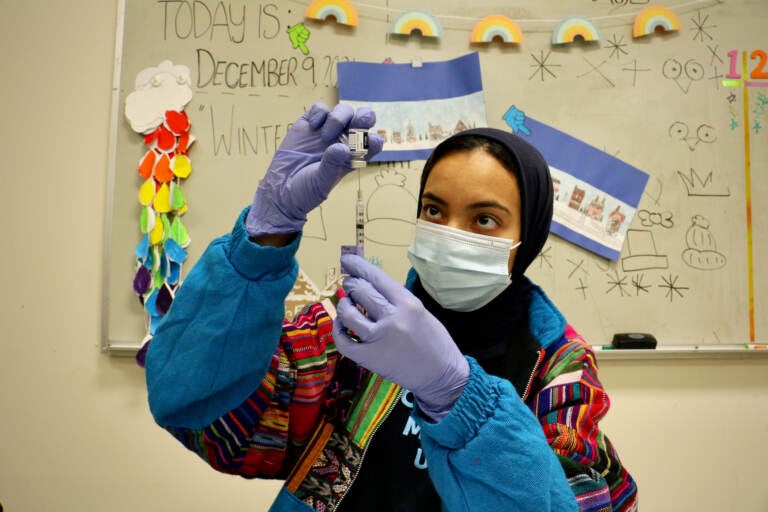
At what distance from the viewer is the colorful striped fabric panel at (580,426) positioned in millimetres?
779

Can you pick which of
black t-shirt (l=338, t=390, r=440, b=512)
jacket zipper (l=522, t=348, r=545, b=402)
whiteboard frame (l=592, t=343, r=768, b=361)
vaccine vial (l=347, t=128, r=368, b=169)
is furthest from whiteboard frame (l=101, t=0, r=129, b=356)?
whiteboard frame (l=592, t=343, r=768, b=361)

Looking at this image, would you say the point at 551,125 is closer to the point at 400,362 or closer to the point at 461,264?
the point at 461,264

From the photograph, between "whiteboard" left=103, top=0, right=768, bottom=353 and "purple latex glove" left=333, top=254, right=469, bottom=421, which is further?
"whiteboard" left=103, top=0, right=768, bottom=353

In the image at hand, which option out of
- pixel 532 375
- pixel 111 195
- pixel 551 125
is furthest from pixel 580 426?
pixel 111 195

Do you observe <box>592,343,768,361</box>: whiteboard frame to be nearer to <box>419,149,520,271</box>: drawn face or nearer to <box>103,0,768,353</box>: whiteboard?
<box>103,0,768,353</box>: whiteboard

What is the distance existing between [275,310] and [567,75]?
1.45 meters

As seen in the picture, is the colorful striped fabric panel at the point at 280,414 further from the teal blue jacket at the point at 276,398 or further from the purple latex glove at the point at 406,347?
the purple latex glove at the point at 406,347

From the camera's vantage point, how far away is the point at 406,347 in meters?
0.70

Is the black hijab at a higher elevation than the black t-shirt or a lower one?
higher

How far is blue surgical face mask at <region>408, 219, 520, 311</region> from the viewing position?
0.95 metres

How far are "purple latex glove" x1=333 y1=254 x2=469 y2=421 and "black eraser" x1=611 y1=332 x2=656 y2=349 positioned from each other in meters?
1.29

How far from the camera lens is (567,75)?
1.83 metres

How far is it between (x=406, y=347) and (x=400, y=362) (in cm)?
2

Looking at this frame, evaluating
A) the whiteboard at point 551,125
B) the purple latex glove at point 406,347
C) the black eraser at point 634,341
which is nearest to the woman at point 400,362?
the purple latex glove at point 406,347
